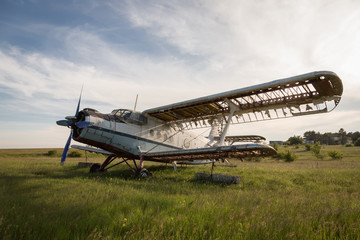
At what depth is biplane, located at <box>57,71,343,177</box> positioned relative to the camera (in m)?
9.16

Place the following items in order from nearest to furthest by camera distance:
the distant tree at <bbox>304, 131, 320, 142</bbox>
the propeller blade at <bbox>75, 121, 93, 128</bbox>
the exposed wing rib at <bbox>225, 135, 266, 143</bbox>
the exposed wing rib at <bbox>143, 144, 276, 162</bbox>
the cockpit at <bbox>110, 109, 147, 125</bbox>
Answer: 1. the exposed wing rib at <bbox>143, 144, 276, 162</bbox>
2. the propeller blade at <bbox>75, 121, 93, 128</bbox>
3. the cockpit at <bbox>110, 109, 147, 125</bbox>
4. the exposed wing rib at <bbox>225, 135, 266, 143</bbox>
5. the distant tree at <bbox>304, 131, 320, 142</bbox>

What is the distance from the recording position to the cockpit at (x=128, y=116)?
39.1ft

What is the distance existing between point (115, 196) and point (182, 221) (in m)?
2.45

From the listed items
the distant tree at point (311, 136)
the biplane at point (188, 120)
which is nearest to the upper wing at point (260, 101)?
the biplane at point (188, 120)

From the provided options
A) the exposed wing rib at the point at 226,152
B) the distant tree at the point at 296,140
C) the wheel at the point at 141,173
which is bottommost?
the wheel at the point at 141,173

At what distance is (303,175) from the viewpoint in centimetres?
1093

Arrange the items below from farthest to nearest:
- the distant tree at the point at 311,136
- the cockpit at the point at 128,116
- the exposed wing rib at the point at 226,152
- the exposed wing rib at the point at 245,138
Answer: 1. the distant tree at the point at 311,136
2. the exposed wing rib at the point at 245,138
3. the cockpit at the point at 128,116
4. the exposed wing rib at the point at 226,152

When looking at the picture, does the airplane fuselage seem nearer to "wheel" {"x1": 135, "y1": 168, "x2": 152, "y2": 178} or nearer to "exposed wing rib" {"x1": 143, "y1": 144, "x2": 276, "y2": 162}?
"exposed wing rib" {"x1": 143, "y1": 144, "x2": 276, "y2": 162}

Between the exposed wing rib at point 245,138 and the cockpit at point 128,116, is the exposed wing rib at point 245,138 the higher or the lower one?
the lower one

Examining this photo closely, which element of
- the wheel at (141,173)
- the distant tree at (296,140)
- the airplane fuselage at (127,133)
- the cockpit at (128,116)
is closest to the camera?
the airplane fuselage at (127,133)

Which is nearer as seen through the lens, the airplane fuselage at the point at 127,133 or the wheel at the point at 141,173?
the airplane fuselage at the point at 127,133

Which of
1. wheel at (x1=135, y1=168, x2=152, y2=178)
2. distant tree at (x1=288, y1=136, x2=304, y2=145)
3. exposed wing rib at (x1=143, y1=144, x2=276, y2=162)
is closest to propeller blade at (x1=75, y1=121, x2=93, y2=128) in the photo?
wheel at (x1=135, y1=168, x2=152, y2=178)

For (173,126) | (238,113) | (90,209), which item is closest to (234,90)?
(238,113)

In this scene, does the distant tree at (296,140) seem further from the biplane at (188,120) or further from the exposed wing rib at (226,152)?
the exposed wing rib at (226,152)
